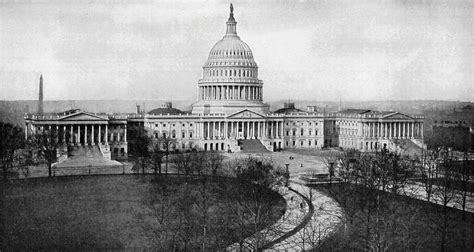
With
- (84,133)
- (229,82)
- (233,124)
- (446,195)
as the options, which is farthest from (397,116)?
(446,195)

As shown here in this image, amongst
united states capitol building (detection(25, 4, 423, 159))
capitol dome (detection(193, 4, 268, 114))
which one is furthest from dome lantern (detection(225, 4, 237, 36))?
capitol dome (detection(193, 4, 268, 114))

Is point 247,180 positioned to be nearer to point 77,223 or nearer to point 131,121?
point 77,223

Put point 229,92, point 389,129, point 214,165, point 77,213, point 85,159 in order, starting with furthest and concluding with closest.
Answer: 1. point 229,92
2. point 389,129
3. point 85,159
4. point 214,165
5. point 77,213

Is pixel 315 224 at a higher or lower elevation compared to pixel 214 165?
lower

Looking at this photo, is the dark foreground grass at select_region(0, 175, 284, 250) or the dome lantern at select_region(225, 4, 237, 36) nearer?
the dark foreground grass at select_region(0, 175, 284, 250)

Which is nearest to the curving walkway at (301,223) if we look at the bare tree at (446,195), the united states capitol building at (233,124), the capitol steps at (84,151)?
the bare tree at (446,195)

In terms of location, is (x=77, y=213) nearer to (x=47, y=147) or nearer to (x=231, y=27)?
(x=47, y=147)

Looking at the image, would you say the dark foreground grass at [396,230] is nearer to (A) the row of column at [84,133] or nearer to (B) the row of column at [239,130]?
(A) the row of column at [84,133]

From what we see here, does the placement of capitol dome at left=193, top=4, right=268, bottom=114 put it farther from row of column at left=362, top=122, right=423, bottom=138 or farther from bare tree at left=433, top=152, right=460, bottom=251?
bare tree at left=433, top=152, right=460, bottom=251
